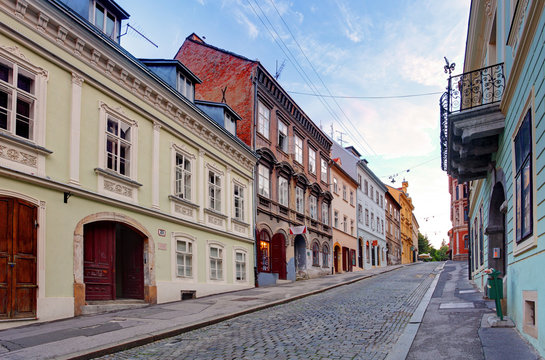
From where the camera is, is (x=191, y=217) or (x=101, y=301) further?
(x=191, y=217)

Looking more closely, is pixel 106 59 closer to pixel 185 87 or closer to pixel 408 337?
pixel 185 87

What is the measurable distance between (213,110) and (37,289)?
1164 cm

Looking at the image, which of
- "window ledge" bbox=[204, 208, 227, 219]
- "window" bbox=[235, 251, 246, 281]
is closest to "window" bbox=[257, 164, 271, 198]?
"window" bbox=[235, 251, 246, 281]

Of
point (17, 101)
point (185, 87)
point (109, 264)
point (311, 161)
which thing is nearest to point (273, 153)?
point (311, 161)

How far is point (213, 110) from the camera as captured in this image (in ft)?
67.1

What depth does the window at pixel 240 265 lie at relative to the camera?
20.7 m

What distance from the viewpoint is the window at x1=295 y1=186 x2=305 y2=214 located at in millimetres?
28391

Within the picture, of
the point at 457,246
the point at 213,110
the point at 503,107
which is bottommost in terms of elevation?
the point at 457,246

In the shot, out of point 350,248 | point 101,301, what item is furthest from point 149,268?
point 350,248

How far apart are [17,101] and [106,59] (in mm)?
3173

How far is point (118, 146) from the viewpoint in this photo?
13.8 meters

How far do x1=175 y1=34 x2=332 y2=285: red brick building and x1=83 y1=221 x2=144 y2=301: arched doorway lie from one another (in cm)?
849

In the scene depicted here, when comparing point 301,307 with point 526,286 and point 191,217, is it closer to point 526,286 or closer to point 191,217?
point 191,217

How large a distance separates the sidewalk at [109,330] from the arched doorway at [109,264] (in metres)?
0.91
